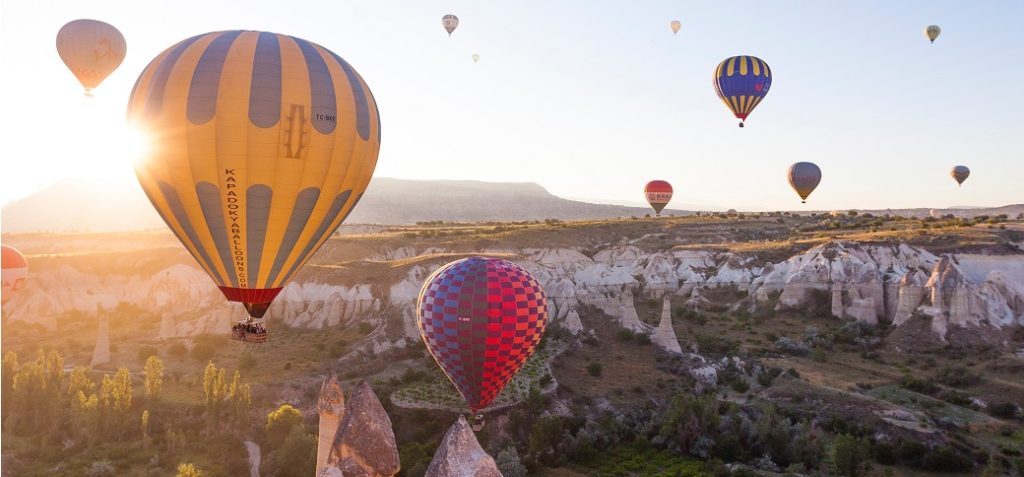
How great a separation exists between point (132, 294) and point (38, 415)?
28356 millimetres

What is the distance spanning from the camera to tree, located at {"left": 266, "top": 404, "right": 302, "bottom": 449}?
34594 millimetres

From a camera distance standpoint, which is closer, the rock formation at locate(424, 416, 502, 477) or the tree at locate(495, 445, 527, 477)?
the rock formation at locate(424, 416, 502, 477)

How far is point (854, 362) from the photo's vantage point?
50.6 metres

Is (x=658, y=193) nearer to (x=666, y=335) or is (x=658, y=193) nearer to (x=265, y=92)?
(x=666, y=335)

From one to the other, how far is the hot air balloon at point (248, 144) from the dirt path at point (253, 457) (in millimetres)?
11368

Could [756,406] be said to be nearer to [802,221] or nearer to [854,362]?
[854,362]

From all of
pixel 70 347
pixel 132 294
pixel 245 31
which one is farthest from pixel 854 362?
pixel 132 294

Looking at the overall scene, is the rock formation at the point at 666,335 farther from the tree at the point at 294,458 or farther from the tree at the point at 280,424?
the tree at the point at 294,458

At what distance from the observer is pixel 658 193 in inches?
3821

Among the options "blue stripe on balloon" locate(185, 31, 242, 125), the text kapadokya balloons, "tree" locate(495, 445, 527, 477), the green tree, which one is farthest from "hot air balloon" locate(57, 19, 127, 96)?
the green tree

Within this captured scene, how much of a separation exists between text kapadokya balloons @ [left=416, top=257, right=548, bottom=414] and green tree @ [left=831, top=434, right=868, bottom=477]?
602 inches

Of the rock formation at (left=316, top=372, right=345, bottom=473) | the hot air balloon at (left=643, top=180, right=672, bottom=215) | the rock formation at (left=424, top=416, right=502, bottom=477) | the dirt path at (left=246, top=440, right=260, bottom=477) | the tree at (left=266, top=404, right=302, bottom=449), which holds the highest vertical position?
the hot air balloon at (left=643, top=180, right=672, bottom=215)

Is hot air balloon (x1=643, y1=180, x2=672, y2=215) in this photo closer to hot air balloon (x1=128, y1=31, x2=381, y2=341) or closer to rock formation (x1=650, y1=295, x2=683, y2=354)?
rock formation (x1=650, y1=295, x2=683, y2=354)

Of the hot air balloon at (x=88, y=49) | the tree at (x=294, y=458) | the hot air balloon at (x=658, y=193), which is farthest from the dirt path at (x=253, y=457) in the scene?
the hot air balloon at (x=658, y=193)
